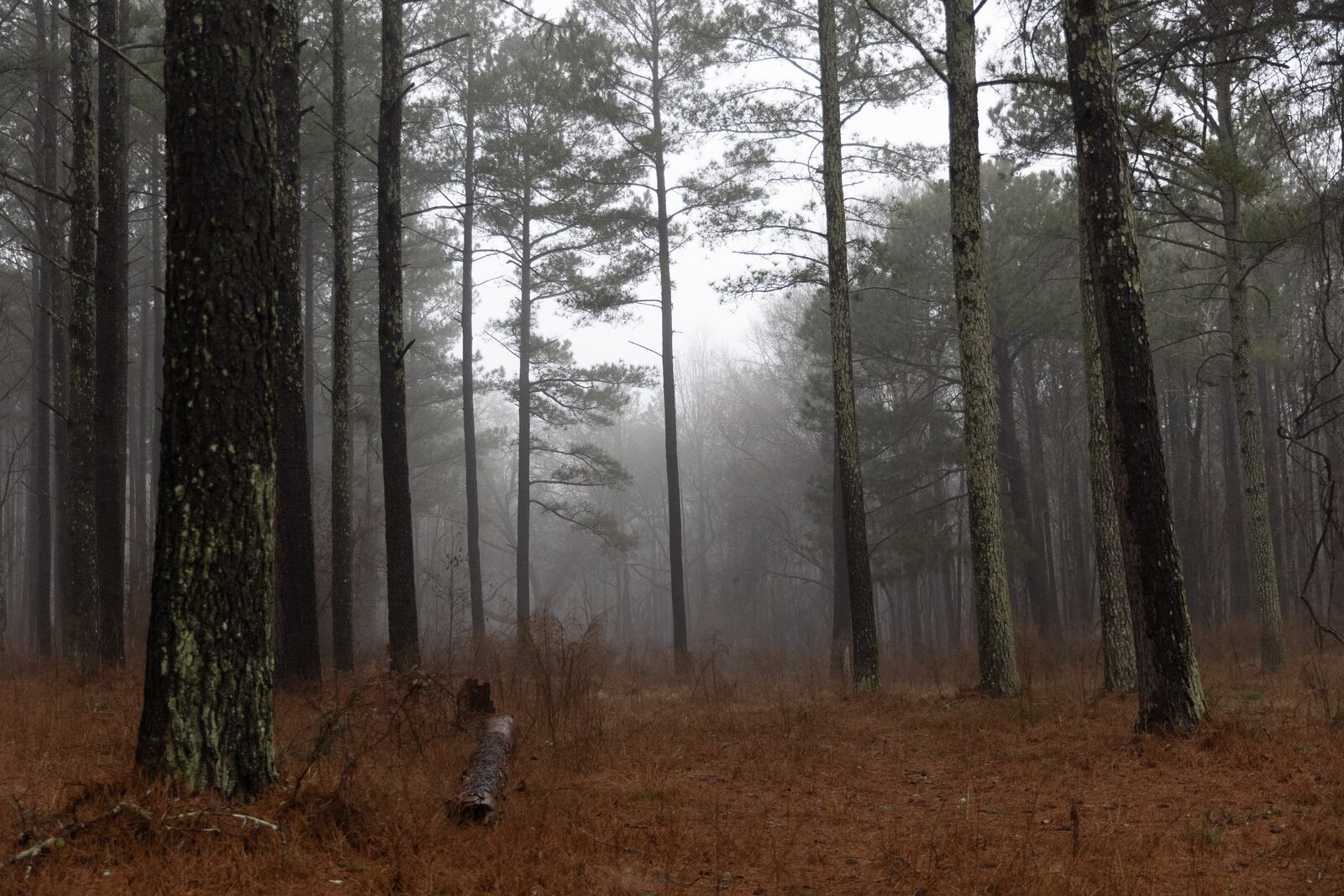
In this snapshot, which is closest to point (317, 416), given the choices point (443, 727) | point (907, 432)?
point (907, 432)

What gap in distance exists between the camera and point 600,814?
503cm

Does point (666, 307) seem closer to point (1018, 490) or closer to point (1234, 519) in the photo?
point (1018, 490)

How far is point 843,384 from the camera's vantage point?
11836mm

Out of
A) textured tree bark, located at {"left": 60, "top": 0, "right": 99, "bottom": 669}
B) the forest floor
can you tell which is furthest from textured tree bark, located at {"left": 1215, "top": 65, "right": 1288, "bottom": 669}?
textured tree bark, located at {"left": 60, "top": 0, "right": 99, "bottom": 669}

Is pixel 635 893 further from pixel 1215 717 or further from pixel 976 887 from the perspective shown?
pixel 1215 717

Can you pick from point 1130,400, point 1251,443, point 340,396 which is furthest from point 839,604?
point 1130,400

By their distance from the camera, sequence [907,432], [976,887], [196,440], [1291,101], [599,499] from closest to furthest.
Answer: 1. [976,887]
2. [196,440]
3. [1291,101]
4. [907,432]
5. [599,499]

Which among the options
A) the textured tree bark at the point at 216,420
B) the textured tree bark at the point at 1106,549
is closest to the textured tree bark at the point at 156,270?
the textured tree bark at the point at 216,420

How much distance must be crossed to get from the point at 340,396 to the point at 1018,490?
47.2ft

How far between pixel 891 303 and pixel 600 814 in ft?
54.4

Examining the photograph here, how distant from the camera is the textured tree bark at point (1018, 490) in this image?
773 inches

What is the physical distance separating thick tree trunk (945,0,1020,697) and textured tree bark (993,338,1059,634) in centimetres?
994

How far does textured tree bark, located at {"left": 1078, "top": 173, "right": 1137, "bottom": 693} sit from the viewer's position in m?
9.79

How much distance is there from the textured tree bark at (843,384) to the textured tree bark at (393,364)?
5.36m
